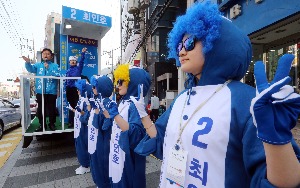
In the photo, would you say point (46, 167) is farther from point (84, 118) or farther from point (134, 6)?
point (134, 6)

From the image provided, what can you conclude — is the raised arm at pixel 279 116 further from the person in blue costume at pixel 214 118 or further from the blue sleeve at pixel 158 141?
the blue sleeve at pixel 158 141

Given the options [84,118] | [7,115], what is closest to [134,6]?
[7,115]

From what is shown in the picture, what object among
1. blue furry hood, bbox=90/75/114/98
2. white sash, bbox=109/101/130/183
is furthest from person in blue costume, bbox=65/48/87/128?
white sash, bbox=109/101/130/183

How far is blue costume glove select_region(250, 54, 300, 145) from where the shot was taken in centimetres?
70

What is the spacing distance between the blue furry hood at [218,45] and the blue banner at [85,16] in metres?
5.95

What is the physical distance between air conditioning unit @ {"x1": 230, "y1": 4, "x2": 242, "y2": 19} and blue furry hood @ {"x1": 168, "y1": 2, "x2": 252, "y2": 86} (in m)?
6.22

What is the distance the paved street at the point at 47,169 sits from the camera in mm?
4236

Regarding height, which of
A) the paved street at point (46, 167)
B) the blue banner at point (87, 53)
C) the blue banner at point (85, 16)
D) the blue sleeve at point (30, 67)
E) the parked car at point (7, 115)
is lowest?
the paved street at point (46, 167)

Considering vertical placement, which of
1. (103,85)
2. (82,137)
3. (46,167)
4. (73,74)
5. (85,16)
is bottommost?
(46,167)

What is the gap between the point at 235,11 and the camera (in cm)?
686

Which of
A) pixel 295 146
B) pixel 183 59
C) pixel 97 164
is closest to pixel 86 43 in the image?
pixel 97 164

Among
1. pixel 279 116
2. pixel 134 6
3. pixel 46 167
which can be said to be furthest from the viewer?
pixel 134 6

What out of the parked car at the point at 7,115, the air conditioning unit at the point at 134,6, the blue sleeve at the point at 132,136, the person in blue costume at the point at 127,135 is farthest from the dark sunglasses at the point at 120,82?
the air conditioning unit at the point at 134,6

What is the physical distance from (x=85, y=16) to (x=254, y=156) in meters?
6.79
